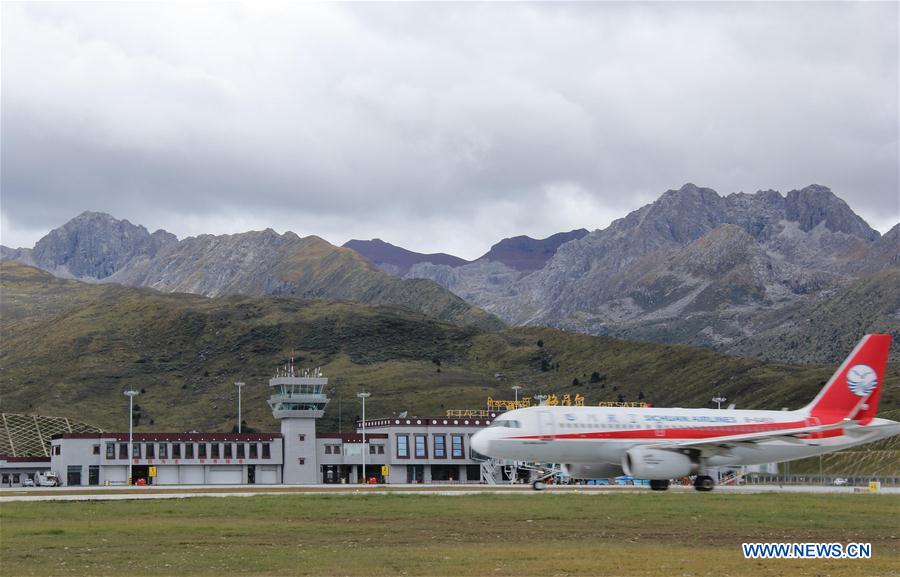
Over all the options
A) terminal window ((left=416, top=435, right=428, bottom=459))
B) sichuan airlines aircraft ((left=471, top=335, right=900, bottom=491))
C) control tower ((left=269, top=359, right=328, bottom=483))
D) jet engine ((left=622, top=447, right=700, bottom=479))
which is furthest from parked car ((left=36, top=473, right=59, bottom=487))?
jet engine ((left=622, top=447, right=700, bottom=479))

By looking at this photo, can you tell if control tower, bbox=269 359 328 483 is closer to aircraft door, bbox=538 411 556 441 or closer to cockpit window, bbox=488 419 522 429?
cockpit window, bbox=488 419 522 429

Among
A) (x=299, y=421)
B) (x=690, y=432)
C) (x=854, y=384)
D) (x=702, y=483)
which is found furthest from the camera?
(x=299, y=421)

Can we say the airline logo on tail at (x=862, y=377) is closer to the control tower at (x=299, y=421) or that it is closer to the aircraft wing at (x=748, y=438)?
the aircraft wing at (x=748, y=438)

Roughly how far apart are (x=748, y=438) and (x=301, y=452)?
94.5 meters

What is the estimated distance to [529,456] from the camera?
69062 millimetres

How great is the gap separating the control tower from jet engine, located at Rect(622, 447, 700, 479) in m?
91.0

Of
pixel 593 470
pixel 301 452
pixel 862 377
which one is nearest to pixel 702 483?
pixel 593 470

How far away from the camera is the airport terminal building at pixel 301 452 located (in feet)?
494

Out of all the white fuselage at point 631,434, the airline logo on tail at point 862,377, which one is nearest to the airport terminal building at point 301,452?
the airline logo on tail at point 862,377

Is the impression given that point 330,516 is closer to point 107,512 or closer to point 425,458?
point 107,512

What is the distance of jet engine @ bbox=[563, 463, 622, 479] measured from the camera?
71.2 meters

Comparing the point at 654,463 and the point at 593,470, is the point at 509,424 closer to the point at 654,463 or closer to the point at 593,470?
the point at 593,470

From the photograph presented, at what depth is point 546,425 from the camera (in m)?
68.4

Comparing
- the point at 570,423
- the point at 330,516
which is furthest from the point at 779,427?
the point at 330,516
